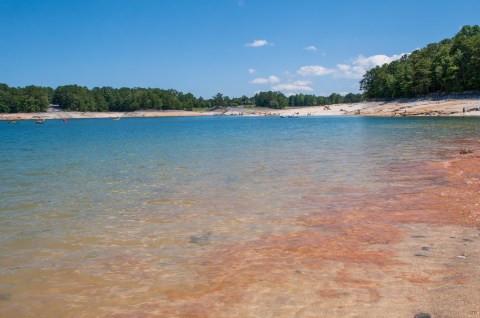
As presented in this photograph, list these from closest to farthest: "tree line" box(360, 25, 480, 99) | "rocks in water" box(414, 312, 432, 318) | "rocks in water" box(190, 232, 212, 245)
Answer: "rocks in water" box(414, 312, 432, 318) → "rocks in water" box(190, 232, 212, 245) → "tree line" box(360, 25, 480, 99)

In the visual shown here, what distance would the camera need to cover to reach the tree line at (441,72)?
293 ft

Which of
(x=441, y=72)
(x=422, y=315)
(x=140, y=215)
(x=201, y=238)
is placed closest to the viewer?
(x=422, y=315)

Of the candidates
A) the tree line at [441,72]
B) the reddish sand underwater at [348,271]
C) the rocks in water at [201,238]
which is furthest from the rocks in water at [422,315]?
the tree line at [441,72]

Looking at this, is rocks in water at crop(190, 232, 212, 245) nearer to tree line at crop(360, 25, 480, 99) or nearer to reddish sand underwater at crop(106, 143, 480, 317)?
reddish sand underwater at crop(106, 143, 480, 317)

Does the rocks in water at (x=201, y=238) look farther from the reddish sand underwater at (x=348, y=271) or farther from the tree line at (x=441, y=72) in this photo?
the tree line at (x=441, y=72)

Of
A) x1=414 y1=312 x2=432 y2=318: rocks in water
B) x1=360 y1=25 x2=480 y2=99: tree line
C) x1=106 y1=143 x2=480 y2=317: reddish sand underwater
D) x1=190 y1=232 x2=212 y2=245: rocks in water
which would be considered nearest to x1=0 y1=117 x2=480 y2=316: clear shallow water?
x1=190 y1=232 x2=212 y2=245: rocks in water

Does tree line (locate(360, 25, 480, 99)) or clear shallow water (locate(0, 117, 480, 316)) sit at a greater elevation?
tree line (locate(360, 25, 480, 99))

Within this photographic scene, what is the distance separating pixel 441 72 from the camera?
95000 mm

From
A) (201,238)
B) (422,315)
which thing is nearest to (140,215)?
(201,238)

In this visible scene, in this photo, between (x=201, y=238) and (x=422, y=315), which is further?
(x=201, y=238)

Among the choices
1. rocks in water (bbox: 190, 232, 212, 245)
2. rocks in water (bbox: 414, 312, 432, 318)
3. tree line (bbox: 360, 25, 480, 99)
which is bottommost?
rocks in water (bbox: 190, 232, 212, 245)

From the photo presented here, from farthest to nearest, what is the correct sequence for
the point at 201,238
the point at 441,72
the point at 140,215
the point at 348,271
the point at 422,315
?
the point at 441,72, the point at 140,215, the point at 201,238, the point at 348,271, the point at 422,315

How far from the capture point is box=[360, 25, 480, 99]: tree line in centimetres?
8931

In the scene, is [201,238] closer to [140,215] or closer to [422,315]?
[140,215]
